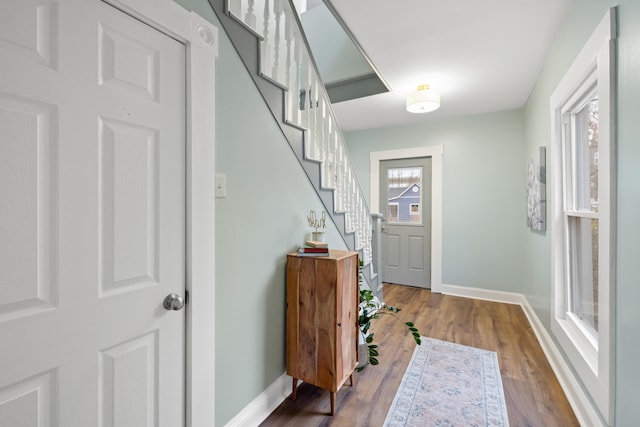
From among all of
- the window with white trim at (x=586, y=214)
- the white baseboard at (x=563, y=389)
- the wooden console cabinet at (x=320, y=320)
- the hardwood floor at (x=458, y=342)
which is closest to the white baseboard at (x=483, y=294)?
the hardwood floor at (x=458, y=342)

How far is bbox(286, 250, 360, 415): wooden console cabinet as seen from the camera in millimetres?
1604

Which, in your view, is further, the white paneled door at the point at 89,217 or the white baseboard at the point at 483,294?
the white baseboard at the point at 483,294

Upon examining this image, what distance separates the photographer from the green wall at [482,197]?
3.51 meters

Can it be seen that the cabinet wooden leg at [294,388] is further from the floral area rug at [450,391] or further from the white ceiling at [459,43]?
the white ceiling at [459,43]

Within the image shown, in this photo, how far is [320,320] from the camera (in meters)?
1.63

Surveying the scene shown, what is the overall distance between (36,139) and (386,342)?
258cm

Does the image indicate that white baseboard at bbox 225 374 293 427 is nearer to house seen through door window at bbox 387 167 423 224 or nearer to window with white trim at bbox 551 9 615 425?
window with white trim at bbox 551 9 615 425

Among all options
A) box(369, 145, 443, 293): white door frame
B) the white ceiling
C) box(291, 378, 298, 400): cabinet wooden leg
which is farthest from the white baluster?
box(369, 145, 443, 293): white door frame

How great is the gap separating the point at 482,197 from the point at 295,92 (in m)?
2.98

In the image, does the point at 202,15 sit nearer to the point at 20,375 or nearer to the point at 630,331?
the point at 20,375

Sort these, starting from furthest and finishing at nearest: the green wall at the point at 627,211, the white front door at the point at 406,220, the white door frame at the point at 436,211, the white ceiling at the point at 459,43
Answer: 1. the white front door at the point at 406,220
2. the white door frame at the point at 436,211
3. the white ceiling at the point at 459,43
4. the green wall at the point at 627,211

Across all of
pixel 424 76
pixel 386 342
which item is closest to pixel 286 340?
pixel 386 342

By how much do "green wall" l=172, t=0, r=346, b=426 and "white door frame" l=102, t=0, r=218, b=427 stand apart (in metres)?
0.06

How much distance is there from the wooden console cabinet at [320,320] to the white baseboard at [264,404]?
61 mm
